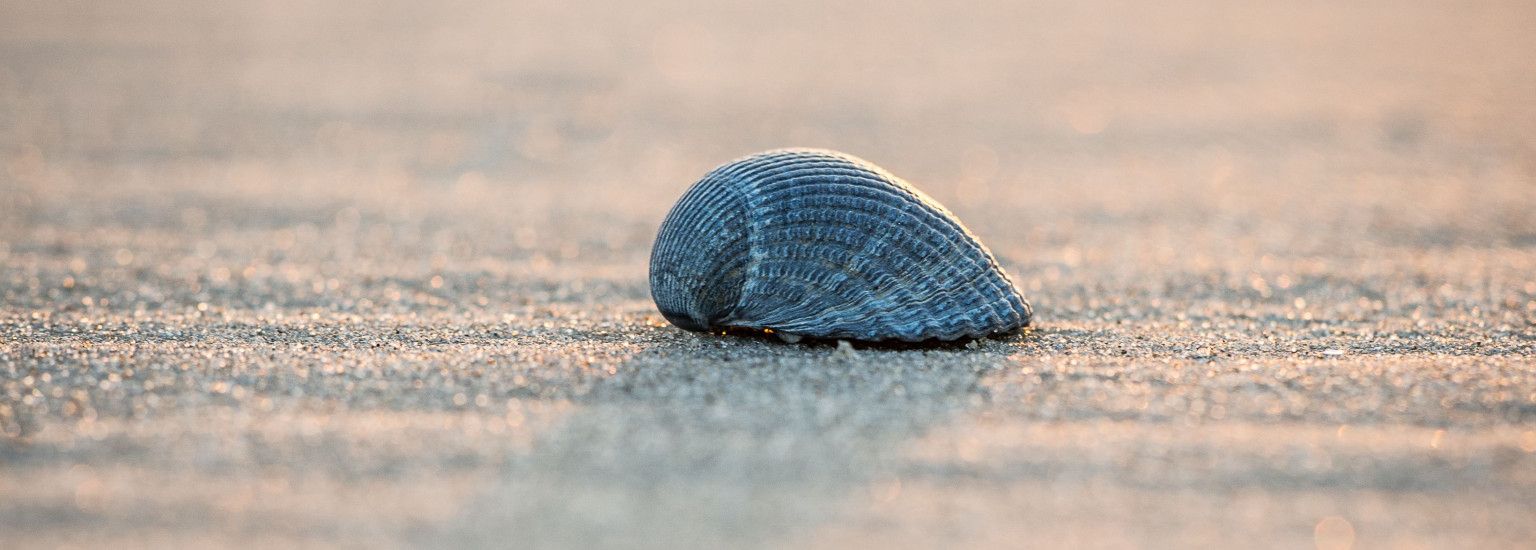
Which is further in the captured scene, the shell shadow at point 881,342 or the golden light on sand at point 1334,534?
the shell shadow at point 881,342

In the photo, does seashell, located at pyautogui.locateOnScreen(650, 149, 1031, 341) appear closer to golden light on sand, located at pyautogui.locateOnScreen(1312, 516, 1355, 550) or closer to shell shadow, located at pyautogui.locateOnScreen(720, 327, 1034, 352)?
shell shadow, located at pyautogui.locateOnScreen(720, 327, 1034, 352)

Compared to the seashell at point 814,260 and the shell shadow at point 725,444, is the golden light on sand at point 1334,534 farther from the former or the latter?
the seashell at point 814,260

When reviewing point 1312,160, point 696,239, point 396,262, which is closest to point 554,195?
point 396,262

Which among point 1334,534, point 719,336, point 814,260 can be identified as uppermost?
point 814,260

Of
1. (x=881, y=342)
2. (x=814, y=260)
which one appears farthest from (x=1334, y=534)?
(x=814, y=260)

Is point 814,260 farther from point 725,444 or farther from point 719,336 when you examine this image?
point 725,444

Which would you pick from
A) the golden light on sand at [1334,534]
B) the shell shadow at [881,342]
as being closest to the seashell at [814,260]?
the shell shadow at [881,342]
